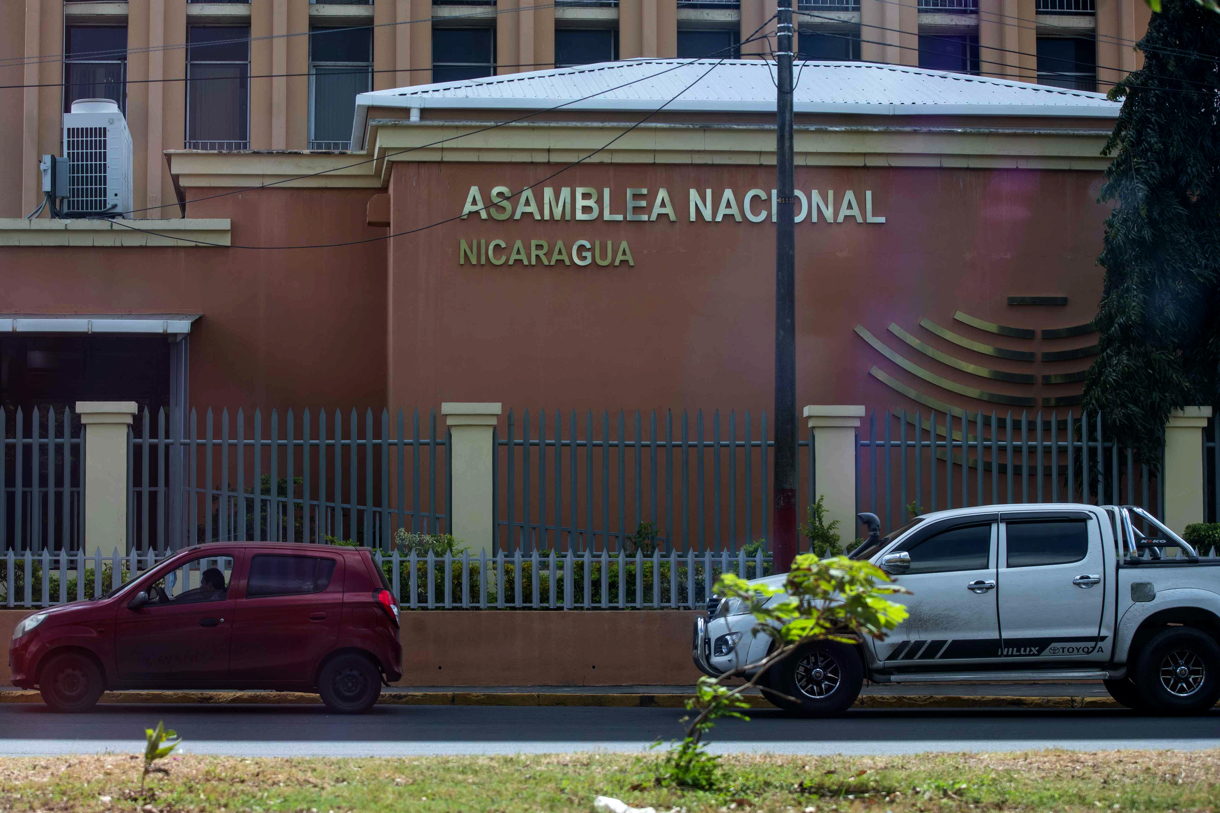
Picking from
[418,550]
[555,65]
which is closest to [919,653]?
[418,550]

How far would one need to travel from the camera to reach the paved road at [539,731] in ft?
30.0

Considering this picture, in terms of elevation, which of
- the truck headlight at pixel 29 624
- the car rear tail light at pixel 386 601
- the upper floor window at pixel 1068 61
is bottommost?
the truck headlight at pixel 29 624

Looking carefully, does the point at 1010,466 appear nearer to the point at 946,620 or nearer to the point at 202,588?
the point at 946,620

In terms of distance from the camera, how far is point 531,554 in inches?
538

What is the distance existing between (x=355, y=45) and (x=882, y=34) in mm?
12711

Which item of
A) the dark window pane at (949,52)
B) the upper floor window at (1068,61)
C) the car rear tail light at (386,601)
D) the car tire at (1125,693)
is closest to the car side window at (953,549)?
the car tire at (1125,693)

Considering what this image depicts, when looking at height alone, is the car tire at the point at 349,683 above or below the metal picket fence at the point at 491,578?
below

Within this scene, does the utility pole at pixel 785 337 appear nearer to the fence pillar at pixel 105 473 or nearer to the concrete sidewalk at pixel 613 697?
the concrete sidewalk at pixel 613 697

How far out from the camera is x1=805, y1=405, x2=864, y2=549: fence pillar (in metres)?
14.0

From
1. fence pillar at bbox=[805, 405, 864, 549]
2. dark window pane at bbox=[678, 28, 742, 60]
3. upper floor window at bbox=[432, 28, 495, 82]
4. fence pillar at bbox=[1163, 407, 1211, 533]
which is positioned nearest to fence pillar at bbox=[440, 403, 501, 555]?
fence pillar at bbox=[805, 405, 864, 549]

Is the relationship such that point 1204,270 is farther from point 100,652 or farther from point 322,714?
point 100,652

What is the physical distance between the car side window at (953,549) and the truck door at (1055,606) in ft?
0.58

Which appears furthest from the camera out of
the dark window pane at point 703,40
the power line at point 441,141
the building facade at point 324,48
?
the dark window pane at point 703,40

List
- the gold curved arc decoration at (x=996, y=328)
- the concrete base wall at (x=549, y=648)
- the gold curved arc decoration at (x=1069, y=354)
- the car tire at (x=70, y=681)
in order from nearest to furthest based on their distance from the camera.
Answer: the car tire at (x=70, y=681), the concrete base wall at (x=549, y=648), the gold curved arc decoration at (x=1069, y=354), the gold curved arc decoration at (x=996, y=328)
